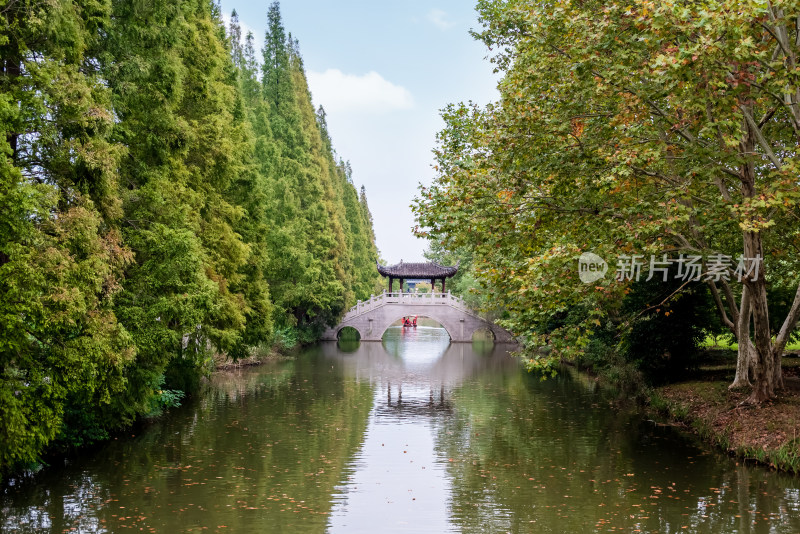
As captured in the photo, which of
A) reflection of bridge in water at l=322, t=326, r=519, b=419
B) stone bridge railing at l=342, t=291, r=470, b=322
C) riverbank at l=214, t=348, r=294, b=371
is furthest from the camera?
stone bridge railing at l=342, t=291, r=470, b=322

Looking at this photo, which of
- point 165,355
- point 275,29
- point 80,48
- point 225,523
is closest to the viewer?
point 225,523

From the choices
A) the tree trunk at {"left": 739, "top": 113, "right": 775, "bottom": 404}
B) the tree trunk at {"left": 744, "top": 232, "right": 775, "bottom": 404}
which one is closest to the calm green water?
the tree trunk at {"left": 744, "top": 232, "right": 775, "bottom": 404}

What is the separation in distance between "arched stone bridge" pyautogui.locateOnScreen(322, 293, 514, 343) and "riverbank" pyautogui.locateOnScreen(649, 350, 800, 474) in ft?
95.6

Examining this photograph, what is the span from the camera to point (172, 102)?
14.7 m

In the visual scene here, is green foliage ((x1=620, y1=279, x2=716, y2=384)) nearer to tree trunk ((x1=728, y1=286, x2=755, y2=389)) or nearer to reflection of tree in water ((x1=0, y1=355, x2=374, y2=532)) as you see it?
tree trunk ((x1=728, y1=286, x2=755, y2=389))

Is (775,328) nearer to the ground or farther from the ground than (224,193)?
nearer to the ground

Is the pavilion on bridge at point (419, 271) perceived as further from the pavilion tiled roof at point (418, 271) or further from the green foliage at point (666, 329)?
the green foliage at point (666, 329)

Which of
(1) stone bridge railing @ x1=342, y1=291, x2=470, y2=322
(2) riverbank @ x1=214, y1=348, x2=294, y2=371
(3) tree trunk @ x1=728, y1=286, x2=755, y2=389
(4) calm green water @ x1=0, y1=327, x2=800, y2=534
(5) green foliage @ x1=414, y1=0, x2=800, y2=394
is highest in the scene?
(5) green foliage @ x1=414, y1=0, x2=800, y2=394

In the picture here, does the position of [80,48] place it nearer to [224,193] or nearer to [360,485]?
[360,485]

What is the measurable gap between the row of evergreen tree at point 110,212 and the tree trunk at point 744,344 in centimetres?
1100

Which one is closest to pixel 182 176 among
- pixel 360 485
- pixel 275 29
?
pixel 360 485

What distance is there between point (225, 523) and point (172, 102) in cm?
887

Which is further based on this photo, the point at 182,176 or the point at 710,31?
the point at 182,176

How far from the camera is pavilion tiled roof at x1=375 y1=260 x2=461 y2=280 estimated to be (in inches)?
2082
